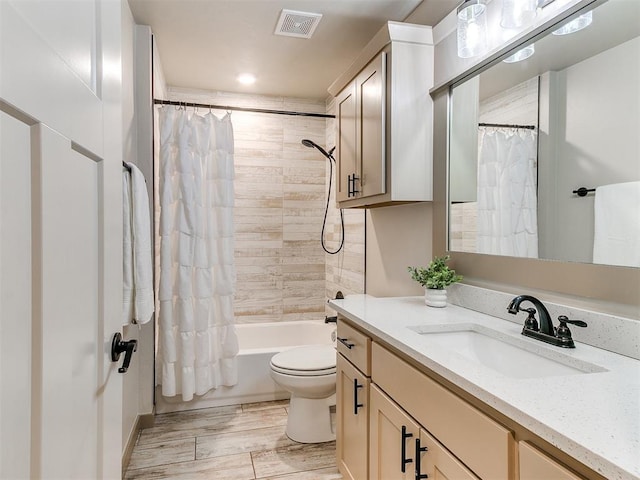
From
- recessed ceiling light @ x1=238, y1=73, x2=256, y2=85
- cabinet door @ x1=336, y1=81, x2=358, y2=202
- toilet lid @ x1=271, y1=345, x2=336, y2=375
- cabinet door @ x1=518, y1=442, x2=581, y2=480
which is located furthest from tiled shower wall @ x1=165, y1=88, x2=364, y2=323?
cabinet door @ x1=518, y1=442, x2=581, y2=480

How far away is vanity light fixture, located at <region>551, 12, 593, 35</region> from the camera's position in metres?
1.23

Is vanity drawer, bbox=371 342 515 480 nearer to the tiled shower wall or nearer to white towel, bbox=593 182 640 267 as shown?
white towel, bbox=593 182 640 267

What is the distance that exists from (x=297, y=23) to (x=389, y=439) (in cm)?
219

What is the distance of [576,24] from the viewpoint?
50.1 inches

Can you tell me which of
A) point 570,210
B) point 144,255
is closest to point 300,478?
point 144,255

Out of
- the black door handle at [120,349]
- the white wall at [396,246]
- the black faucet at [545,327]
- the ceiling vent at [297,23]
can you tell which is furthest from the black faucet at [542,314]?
the ceiling vent at [297,23]

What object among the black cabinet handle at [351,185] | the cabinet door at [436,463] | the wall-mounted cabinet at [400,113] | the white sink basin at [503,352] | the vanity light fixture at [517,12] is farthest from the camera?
the black cabinet handle at [351,185]

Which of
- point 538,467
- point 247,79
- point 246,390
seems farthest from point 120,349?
point 247,79

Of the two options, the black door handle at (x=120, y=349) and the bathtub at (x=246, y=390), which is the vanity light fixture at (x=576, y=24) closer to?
the black door handle at (x=120, y=349)

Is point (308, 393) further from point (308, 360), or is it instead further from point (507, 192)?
point (507, 192)

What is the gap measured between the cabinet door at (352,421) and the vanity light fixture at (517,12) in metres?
1.43

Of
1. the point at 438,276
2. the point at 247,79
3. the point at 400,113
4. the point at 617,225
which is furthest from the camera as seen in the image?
the point at 247,79

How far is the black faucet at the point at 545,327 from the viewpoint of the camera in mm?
1163

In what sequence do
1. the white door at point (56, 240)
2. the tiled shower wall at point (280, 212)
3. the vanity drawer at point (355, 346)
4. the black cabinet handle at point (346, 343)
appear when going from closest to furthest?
1. the white door at point (56, 240)
2. the vanity drawer at point (355, 346)
3. the black cabinet handle at point (346, 343)
4. the tiled shower wall at point (280, 212)
